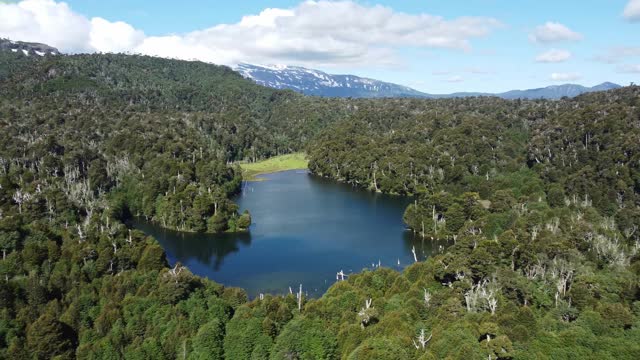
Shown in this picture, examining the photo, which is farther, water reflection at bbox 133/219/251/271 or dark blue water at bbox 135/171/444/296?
water reflection at bbox 133/219/251/271

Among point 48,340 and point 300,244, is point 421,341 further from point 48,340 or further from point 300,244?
point 300,244

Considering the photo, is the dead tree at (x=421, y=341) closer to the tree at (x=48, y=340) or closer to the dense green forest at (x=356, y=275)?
the dense green forest at (x=356, y=275)

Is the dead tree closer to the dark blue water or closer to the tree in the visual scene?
the dark blue water

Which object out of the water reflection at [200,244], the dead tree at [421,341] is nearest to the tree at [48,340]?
the dead tree at [421,341]

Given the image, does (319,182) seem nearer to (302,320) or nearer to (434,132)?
(434,132)

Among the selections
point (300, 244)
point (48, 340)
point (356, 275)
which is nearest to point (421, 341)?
point (356, 275)

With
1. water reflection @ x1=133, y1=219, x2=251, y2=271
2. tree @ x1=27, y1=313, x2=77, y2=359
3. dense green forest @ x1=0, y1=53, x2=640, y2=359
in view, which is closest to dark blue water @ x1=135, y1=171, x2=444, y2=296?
water reflection @ x1=133, y1=219, x2=251, y2=271
